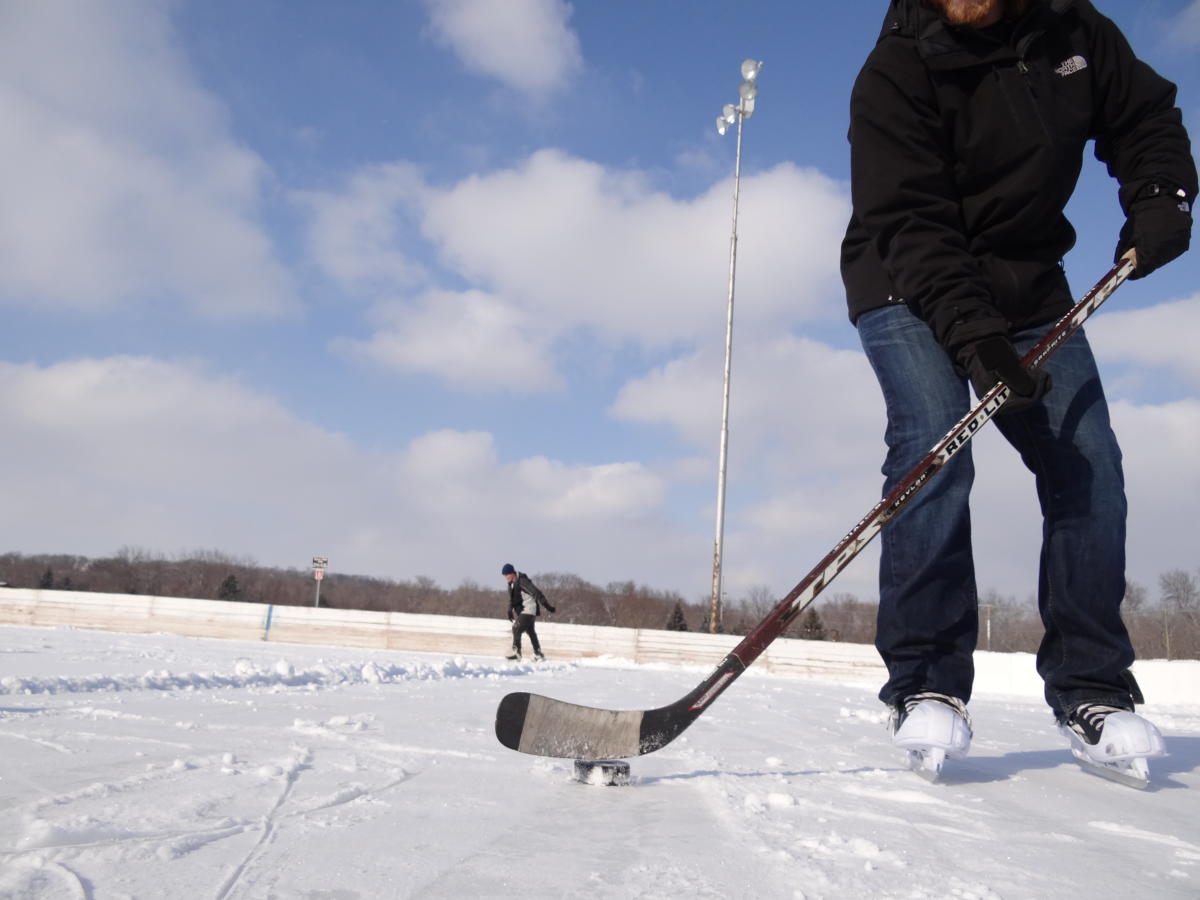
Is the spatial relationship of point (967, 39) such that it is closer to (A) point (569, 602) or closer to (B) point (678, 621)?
(B) point (678, 621)

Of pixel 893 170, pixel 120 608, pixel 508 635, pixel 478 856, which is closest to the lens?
pixel 478 856

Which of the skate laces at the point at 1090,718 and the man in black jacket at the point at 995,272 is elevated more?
the man in black jacket at the point at 995,272

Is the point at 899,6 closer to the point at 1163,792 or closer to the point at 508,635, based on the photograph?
the point at 1163,792

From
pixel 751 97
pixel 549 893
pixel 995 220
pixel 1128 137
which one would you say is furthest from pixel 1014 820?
pixel 751 97

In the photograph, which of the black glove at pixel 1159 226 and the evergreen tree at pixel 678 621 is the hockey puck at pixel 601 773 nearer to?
the black glove at pixel 1159 226

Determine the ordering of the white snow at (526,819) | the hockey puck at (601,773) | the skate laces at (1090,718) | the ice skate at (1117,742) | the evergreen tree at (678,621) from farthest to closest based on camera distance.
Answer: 1. the evergreen tree at (678,621)
2. the skate laces at (1090,718)
3. the ice skate at (1117,742)
4. the hockey puck at (601,773)
5. the white snow at (526,819)

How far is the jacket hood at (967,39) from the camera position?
2.15 m

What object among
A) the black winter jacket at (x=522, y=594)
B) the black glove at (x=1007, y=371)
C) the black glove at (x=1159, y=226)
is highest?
the black glove at (x=1159, y=226)

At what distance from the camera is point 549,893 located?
3.06 feet

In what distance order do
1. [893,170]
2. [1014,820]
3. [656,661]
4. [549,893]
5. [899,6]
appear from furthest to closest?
[656,661], [899,6], [893,170], [1014,820], [549,893]

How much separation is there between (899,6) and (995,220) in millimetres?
710

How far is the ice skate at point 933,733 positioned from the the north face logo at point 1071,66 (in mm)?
1767

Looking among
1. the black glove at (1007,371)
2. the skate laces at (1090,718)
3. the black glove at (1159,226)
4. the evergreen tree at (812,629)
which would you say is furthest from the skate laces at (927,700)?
the evergreen tree at (812,629)

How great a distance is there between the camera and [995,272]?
222 centimetres
